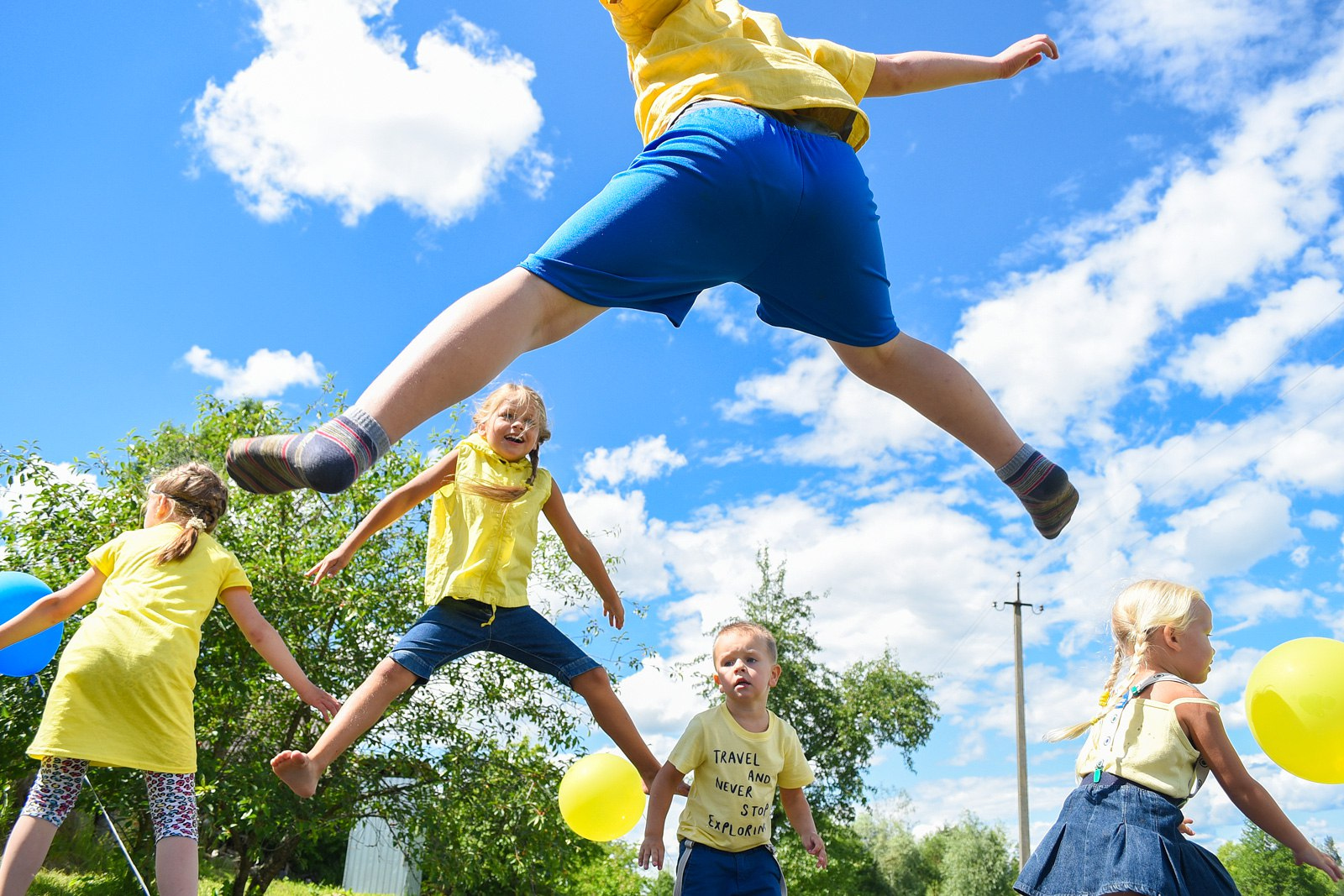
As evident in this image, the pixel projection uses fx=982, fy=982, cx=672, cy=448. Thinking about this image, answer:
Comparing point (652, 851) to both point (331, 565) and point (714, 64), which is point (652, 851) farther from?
point (714, 64)

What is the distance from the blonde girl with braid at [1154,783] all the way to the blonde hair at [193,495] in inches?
116

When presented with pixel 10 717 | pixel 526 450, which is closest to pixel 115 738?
pixel 526 450

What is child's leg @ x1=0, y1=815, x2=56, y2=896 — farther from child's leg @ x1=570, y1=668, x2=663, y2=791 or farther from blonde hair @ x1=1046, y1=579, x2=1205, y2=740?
blonde hair @ x1=1046, y1=579, x2=1205, y2=740

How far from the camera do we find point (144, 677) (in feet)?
10.2

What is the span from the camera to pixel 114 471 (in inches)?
440

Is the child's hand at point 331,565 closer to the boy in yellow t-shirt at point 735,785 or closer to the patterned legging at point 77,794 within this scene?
the patterned legging at point 77,794

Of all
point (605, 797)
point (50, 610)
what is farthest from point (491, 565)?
point (50, 610)

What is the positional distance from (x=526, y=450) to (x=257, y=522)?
330 inches

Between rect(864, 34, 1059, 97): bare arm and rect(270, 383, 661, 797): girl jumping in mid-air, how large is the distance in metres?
1.70

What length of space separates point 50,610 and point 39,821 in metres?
0.85

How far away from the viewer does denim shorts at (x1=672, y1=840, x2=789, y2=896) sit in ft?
10.4

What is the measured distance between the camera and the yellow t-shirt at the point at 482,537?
331 centimetres

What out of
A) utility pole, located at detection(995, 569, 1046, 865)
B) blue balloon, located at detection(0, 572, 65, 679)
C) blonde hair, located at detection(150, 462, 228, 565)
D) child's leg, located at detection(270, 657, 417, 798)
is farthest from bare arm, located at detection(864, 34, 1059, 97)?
utility pole, located at detection(995, 569, 1046, 865)

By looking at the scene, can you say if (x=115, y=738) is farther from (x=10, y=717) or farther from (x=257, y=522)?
(x=257, y=522)
